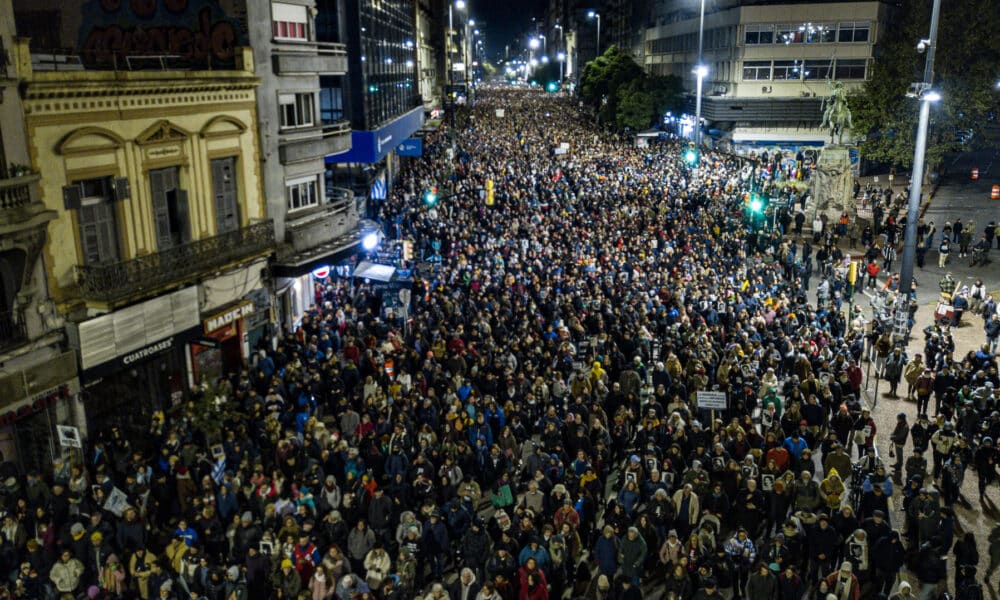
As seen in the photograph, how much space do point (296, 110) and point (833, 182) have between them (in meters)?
26.9

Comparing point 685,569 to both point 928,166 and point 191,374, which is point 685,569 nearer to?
point 191,374

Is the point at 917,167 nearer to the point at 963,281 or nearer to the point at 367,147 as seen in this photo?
the point at 963,281

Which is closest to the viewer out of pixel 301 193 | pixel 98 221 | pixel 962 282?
pixel 98 221

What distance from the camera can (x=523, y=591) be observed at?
11609 millimetres

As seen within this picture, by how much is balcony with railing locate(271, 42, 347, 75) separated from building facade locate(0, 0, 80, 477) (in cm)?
868

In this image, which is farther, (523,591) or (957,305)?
(957,305)

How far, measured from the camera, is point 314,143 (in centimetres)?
2577

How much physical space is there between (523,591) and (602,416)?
571 centimetres

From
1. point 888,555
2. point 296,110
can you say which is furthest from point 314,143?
point 888,555

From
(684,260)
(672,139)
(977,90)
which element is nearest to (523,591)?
(684,260)

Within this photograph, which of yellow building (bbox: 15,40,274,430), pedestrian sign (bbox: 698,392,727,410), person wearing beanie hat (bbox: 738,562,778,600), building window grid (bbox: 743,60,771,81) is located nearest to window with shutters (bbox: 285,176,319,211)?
yellow building (bbox: 15,40,274,430)

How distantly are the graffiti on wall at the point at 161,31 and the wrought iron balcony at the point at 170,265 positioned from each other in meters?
4.87

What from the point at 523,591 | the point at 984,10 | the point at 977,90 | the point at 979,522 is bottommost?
the point at 979,522

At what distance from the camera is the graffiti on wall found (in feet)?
74.1
